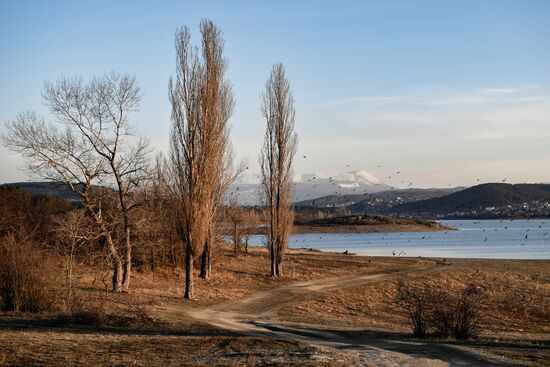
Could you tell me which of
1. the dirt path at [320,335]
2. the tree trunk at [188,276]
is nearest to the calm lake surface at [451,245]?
the dirt path at [320,335]

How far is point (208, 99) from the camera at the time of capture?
103ft

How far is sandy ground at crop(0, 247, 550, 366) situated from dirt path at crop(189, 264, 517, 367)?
42 mm

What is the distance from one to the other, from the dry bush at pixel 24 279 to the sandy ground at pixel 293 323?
5.96 feet

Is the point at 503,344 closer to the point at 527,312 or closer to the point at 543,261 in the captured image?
the point at 527,312

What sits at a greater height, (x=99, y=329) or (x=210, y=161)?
(x=210, y=161)

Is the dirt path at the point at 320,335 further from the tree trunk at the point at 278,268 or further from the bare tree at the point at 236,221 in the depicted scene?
the bare tree at the point at 236,221

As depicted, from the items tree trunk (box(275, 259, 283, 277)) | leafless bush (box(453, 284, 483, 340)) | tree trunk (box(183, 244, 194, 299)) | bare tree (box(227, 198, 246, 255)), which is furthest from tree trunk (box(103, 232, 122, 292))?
bare tree (box(227, 198, 246, 255))

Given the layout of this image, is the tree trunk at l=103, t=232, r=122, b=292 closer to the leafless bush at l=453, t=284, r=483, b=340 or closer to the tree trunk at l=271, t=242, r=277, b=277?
the tree trunk at l=271, t=242, r=277, b=277

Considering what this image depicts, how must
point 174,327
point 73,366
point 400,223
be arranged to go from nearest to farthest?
point 73,366 < point 174,327 < point 400,223

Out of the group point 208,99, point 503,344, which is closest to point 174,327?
point 503,344

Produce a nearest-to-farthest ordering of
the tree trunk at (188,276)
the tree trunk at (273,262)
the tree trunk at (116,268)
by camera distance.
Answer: the tree trunk at (116,268) → the tree trunk at (188,276) → the tree trunk at (273,262)

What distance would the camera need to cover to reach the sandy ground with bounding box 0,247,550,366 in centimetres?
1623

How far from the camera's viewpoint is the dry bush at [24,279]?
22828 mm

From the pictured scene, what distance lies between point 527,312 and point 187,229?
56.1ft
